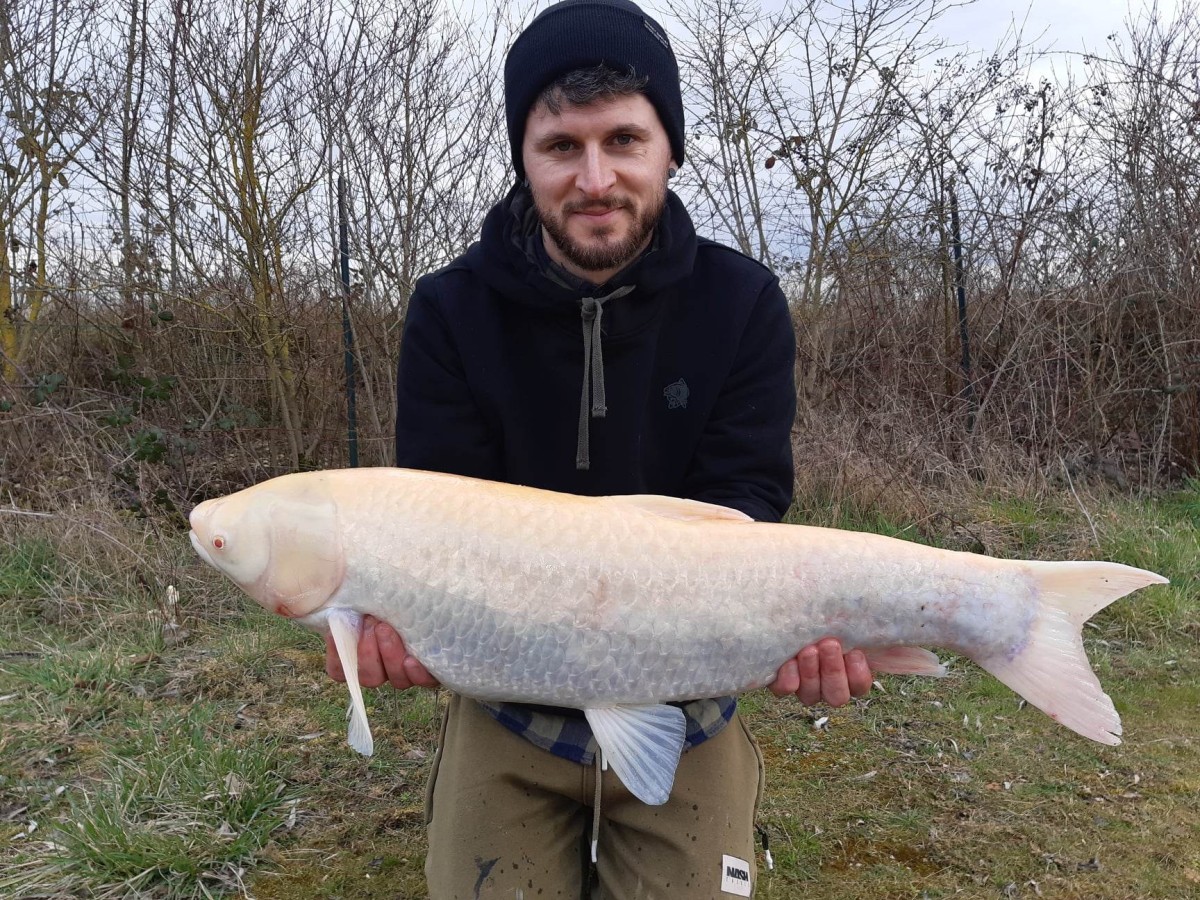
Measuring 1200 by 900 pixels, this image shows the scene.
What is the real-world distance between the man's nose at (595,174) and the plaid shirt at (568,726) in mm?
1334

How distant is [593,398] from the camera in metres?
2.33

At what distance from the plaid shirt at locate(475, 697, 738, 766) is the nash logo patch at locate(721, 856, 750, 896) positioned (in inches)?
11.0

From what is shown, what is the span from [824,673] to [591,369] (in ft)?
3.18

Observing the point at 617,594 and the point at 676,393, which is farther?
the point at 676,393

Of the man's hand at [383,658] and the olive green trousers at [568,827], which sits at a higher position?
the man's hand at [383,658]

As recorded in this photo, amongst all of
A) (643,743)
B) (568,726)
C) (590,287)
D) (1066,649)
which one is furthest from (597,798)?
(590,287)

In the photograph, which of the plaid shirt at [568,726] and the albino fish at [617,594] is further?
the plaid shirt at [568,726]

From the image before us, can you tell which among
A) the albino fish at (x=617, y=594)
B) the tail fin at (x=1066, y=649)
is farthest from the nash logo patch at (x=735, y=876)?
the tail fin at (x=1066, y=649)

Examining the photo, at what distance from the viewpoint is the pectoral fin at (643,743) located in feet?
6.10

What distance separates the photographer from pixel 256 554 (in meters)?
1.94

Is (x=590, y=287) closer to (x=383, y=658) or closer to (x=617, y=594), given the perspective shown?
(x=617, y=594)

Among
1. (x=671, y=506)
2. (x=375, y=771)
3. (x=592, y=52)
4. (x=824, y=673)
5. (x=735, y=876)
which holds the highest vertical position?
(x=592, y=52)

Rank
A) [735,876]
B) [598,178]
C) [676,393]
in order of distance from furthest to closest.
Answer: [676,393]
[598,178]
[735,876]

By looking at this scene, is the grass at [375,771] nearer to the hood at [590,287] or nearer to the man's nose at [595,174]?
the hood at [590,287]
